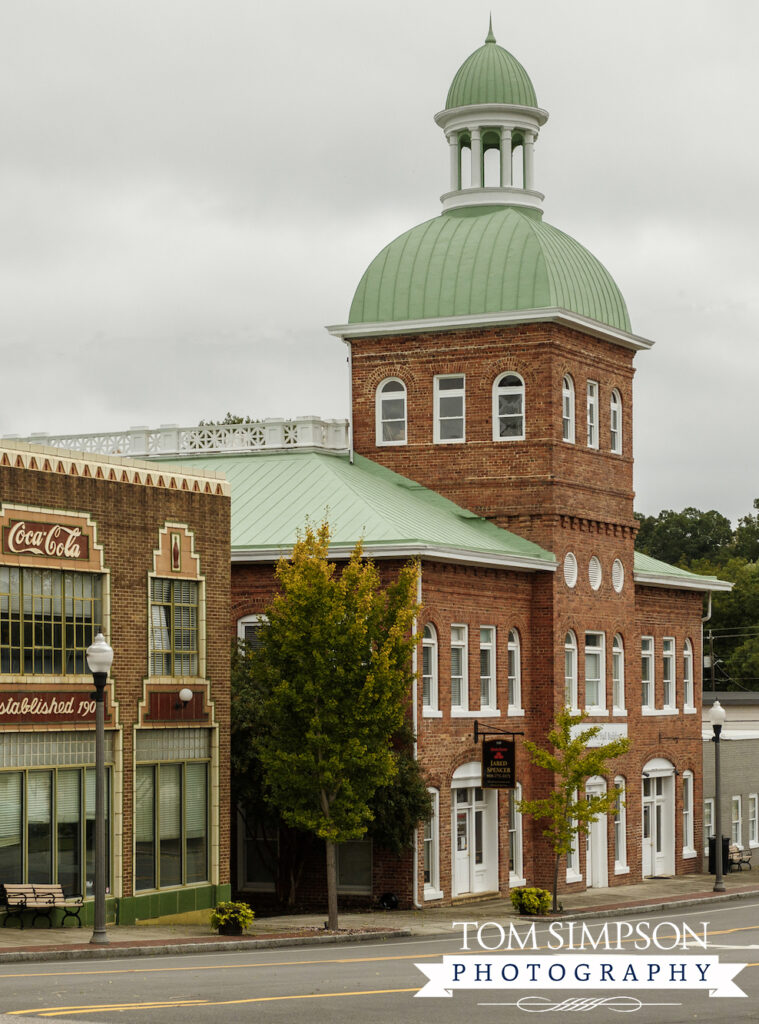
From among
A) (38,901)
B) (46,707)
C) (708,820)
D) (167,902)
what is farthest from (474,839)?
(708,820)

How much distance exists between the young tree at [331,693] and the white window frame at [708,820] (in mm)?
22636

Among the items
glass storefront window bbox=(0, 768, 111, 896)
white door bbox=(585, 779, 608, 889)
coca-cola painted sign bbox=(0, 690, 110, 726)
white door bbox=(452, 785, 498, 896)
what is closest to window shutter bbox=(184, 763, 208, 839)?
glass storefront window bbox=(0, 768, 111, 896)

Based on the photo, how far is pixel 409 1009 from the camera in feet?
65.6

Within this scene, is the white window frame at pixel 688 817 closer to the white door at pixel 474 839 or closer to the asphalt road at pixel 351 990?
the white door at pixel 474 839

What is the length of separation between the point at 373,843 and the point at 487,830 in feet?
14.1

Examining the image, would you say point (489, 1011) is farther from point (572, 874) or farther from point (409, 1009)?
point (572, 874)

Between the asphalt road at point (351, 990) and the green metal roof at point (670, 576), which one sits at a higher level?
the green metal roof at point (670, 576)

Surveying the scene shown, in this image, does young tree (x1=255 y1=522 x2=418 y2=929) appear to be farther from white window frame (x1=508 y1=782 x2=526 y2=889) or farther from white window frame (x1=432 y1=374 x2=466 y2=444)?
white window frame (x1=432 y1=374 x2=466 y2=444)

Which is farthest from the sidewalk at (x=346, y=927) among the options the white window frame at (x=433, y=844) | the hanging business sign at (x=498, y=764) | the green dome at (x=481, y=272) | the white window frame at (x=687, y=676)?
the green dome at (x=481, y=272)

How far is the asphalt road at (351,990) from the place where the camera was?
63.3 ft

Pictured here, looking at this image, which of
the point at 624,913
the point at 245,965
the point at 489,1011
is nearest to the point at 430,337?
the point at 624,913

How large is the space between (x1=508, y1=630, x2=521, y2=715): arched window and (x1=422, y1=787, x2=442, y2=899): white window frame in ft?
15.0

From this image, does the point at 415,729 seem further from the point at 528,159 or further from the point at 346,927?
the point at 528,159

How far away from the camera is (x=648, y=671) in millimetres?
51344
